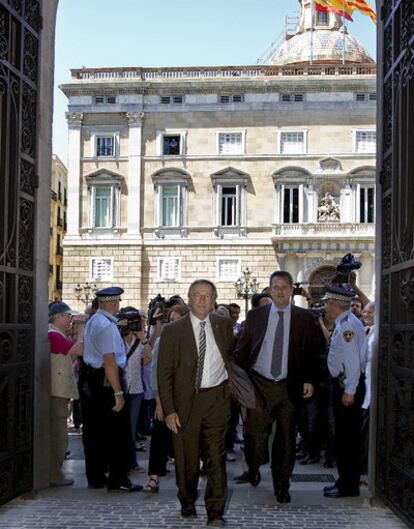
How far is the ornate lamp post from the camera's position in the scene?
129ft

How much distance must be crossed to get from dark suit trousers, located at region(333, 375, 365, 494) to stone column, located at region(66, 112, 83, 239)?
114 ft

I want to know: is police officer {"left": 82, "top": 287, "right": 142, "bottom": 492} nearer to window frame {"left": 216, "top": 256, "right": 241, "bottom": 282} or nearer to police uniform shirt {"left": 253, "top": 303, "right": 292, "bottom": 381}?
police uniform shirt {"left": 253, "top": 303, "right": 292, "bottom": 381}

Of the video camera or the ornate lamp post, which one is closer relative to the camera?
the video camera

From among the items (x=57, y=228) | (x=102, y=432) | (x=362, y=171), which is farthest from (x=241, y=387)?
(x=57, y=228)

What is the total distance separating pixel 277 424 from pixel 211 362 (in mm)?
1084

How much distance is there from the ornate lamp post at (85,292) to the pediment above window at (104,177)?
5445mm

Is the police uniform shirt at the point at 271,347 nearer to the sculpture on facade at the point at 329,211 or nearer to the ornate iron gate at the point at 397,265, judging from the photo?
the ornate iron gate at the point at 397,265

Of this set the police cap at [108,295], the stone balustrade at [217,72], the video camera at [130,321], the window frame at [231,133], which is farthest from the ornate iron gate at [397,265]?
the stone balustrade at [217,72]

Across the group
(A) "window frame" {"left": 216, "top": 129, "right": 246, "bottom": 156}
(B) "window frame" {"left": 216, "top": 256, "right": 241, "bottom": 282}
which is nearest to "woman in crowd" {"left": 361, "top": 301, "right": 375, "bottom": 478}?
(B) "window frame" {"left": 216, "top": 256, "right": 241, "bottom": 282}

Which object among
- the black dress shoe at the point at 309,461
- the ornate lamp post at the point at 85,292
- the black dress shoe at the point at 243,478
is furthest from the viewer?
the ornate lamp post at the point at 85,292

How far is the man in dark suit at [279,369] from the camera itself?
24.0ft

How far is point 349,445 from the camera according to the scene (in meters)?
7.49

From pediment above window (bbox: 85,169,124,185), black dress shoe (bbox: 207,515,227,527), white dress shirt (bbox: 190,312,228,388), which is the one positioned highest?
pediment above window (bbox: 85,169,124,185)

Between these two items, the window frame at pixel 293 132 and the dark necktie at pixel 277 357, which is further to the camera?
the window frame at pixel 293 132
